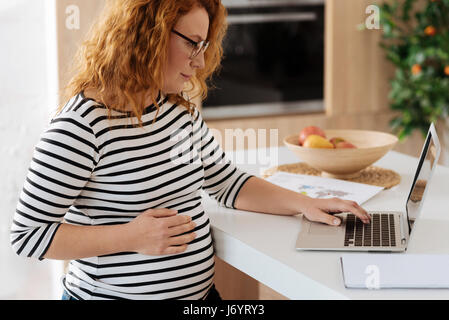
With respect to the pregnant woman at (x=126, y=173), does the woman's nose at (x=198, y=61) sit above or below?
above

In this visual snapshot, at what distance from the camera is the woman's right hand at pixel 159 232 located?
4.02ft

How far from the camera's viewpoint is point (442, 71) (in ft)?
11.2

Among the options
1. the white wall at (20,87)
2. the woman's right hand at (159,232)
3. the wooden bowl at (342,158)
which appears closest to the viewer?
the woman's right hand at (159,232)

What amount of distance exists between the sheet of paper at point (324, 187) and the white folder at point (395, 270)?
39 centimetres

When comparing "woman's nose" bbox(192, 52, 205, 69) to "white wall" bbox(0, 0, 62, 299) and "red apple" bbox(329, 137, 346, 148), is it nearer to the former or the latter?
"red apple" bbox(329, 137, 346, 148)

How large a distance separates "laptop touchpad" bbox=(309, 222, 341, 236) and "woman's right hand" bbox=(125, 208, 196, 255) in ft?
0.88

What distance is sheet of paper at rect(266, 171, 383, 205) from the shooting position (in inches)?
63.6

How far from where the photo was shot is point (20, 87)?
2.28 meters

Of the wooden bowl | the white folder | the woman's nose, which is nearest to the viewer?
the white folder

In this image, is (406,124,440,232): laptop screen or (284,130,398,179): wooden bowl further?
(284,130,398,179): wooden bowl

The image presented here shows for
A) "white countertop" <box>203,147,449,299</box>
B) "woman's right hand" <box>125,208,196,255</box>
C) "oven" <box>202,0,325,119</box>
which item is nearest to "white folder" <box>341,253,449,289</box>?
"white countertop" <box>203,147,449,299</box>

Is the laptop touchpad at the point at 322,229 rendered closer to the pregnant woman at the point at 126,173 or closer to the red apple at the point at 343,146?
the pregnant woman at the point at 126,173

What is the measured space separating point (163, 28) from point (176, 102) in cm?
23

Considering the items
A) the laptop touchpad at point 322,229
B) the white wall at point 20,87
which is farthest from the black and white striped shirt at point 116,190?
the white wall at point 20,87
